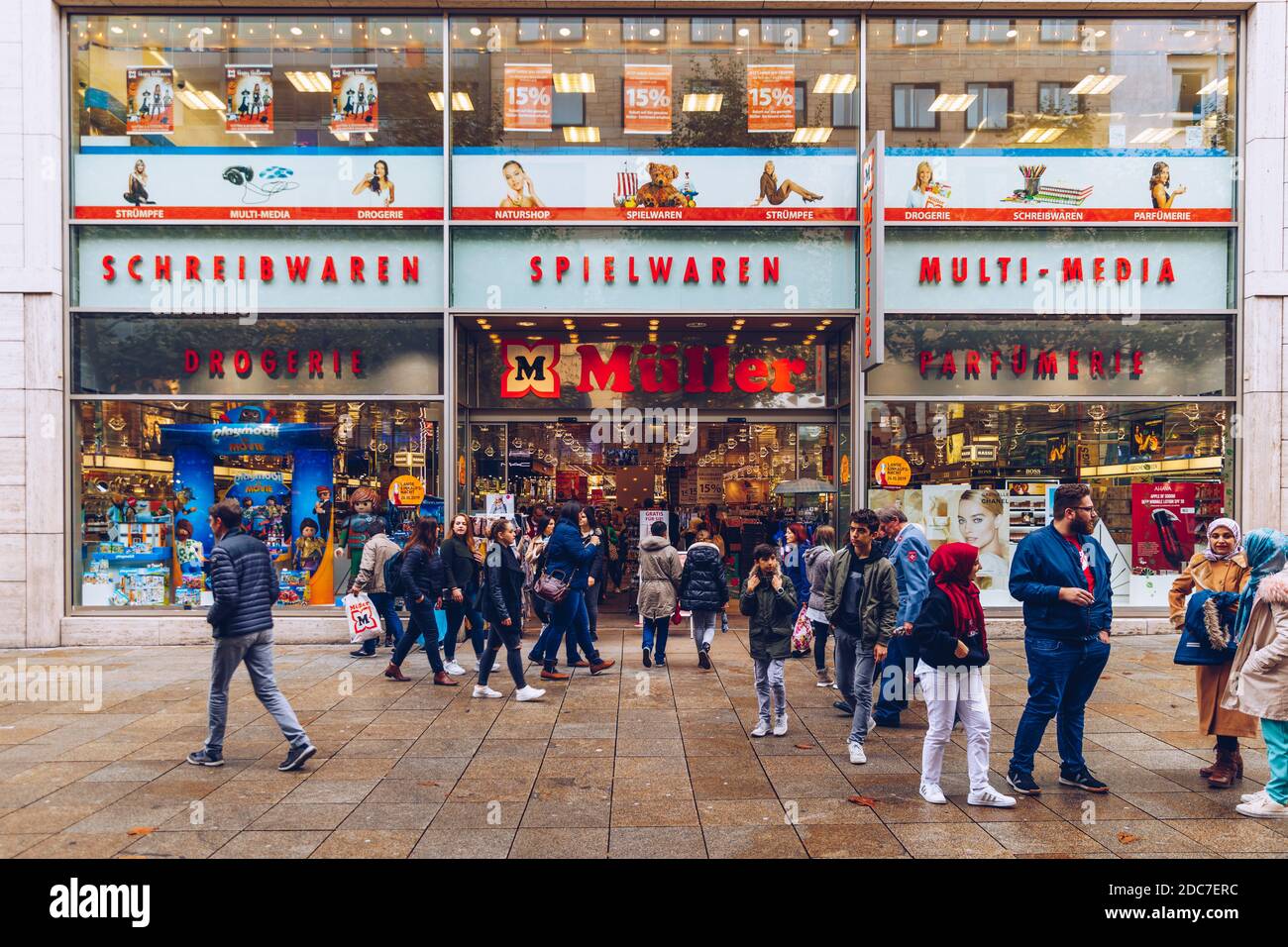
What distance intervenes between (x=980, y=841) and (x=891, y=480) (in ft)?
24.3

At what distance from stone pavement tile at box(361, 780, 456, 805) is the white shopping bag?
4.44 m

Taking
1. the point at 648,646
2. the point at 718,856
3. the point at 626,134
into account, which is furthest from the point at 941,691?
the point at 626,134

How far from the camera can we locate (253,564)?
6.52m

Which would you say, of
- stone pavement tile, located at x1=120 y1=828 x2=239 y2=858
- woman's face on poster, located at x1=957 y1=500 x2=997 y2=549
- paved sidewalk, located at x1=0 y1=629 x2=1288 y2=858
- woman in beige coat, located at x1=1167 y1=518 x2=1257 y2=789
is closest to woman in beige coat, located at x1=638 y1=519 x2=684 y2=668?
paved sidewalk, located at x1=0 y1=629 x2=1288 y2=858

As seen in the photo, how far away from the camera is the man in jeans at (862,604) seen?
6754 millimetres

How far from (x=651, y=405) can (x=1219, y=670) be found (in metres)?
8.34

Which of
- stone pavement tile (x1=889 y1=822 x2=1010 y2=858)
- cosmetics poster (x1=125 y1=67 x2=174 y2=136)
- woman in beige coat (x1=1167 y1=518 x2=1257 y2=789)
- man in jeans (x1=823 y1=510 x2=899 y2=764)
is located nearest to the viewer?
stone pavement tile (x1=889 y1=822 x2=1010 y2=858)

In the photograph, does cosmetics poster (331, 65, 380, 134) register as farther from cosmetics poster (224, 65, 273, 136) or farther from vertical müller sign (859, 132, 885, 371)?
vertical müller sign (859, 132, 885, 371)

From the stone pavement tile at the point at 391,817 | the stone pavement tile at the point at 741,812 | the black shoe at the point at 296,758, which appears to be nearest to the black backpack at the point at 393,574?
the black shoe at the point at 296,758

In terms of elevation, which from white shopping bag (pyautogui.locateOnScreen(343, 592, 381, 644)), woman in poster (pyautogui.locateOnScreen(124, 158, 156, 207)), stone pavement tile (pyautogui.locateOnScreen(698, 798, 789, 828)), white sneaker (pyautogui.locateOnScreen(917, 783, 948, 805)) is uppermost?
woman in poster (pyautogui.locateOnScreen(124, 158, 156, 207))

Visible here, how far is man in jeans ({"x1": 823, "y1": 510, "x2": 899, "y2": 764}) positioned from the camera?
266 inches

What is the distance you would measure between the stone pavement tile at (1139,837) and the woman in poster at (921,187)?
8.81 meters

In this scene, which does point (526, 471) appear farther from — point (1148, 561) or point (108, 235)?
point (1148, 561)

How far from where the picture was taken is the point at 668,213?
11969 millimetres
